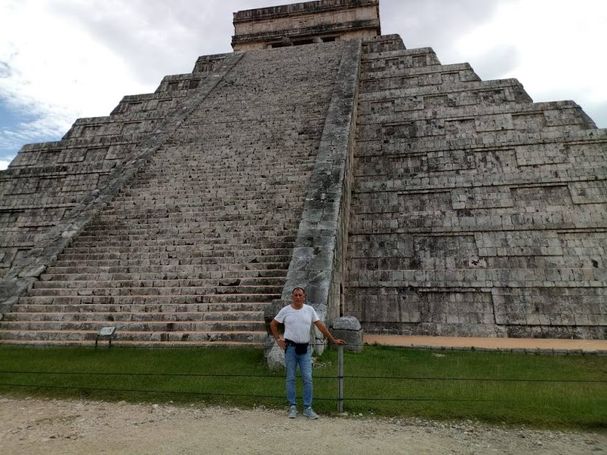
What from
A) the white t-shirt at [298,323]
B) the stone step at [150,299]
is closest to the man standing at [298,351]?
the white t-shirt at [298,323]

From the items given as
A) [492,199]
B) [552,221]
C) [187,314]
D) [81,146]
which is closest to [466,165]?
[492,199]

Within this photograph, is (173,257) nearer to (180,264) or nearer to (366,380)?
(180,264)

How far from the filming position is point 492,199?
10.8 meters

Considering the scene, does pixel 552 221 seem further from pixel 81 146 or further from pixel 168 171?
pixel 81 146

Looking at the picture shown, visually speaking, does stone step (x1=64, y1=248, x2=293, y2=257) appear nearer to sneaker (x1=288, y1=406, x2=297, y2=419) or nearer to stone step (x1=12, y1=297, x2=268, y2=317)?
stone step (x1=12, y1=297, x2=268, y2=317)

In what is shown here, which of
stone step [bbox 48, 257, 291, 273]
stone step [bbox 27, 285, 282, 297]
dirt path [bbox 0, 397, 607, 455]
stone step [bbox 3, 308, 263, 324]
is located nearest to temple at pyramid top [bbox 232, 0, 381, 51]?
stone step [bbox 48, 257, 291, 273]

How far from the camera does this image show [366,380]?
5305 millimetres

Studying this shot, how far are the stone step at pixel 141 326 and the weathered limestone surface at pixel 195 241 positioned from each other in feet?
0.06

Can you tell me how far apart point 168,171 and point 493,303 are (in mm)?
9807

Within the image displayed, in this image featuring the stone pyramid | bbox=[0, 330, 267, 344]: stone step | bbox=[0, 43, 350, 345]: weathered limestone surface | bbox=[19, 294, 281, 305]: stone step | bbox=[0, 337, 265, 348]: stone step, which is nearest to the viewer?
bbox=[0, 337, 265, 348]: stone step

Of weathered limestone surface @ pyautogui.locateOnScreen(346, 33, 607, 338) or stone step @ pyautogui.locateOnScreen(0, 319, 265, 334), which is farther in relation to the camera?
weathered limestone surface @ pyautogui.locateOnScreen(346, 33, 607, 338)

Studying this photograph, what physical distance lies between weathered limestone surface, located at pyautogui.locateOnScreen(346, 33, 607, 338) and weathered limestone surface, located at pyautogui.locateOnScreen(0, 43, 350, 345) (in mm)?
2298

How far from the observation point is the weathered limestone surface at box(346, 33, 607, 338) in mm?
9094

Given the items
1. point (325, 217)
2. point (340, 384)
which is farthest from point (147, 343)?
point (325, 217)
